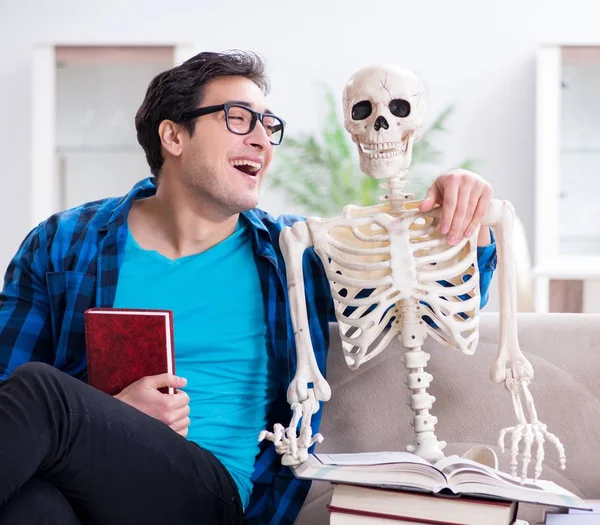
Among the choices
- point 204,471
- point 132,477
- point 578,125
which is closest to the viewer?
point 132,477

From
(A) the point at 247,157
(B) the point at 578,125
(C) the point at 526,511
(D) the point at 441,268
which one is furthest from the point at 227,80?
(B) the point at 578,125

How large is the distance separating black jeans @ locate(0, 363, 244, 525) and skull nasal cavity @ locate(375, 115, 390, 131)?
0.64 metres

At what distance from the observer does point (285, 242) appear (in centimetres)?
156

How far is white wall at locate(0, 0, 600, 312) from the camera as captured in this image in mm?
5590

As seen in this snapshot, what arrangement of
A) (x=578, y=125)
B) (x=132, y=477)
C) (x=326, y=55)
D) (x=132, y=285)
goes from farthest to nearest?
1. (x=326, y=55)
2. (x=578, y=125)
3. (x=132, y=285)
4. (x=132, y=477)

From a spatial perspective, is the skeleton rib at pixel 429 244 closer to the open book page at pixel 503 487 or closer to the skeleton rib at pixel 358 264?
the skeleton rib at pixel 358 264

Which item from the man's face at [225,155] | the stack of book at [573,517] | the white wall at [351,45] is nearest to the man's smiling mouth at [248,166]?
the man's face at [225,155]

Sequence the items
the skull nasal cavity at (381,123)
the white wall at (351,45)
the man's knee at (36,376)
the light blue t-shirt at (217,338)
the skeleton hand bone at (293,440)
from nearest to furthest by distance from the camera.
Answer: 1. the man's knee at (36,376)
2. the skeleton hand bone at (293,440)
3. the skull nasal cavity at (381,123)
4. the light blue t-shirt at (217,338)
5. the white wall at (351,45)

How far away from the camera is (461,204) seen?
1441mm

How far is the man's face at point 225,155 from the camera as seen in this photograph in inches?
71.2

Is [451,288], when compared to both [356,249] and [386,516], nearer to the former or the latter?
[356,249]

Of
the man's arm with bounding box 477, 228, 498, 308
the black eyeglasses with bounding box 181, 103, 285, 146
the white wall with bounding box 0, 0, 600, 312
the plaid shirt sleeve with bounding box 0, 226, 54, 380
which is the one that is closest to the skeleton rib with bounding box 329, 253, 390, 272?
the man's arm with bounding box 477, 228, 498, 308

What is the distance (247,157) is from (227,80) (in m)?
0.18

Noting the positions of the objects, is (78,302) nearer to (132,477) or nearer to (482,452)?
(132,477)
